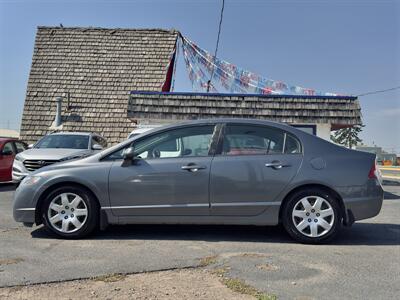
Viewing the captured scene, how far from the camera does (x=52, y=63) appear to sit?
1862 centimetres

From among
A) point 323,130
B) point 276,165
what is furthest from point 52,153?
point 323,130

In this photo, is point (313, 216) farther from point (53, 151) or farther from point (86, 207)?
point (53, 151)

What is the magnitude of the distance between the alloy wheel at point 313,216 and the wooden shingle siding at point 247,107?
6.91m

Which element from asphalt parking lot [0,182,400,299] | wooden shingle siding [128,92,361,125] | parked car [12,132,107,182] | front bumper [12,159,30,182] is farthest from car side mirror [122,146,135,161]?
wooden shingle siding [128,92,361,125]

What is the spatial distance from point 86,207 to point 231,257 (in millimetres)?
1936

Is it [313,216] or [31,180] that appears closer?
[313,216]

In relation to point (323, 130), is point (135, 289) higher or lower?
lower

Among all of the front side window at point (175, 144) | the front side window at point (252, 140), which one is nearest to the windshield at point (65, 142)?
the front side window at point (175, 144)

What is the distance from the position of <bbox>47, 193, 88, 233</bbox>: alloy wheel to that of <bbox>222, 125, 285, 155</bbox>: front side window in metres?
1.91

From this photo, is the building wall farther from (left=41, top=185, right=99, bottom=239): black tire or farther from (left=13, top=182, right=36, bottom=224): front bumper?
(left=13, top=182, right=36, bottom=224): front bumper

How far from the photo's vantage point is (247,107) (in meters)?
12.4

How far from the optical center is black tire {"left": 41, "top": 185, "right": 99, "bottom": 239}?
5582mm

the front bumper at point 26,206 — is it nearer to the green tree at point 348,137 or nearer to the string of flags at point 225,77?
the string of flags at point 225,77

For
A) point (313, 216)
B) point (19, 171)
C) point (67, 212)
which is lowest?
point (67, 212)
